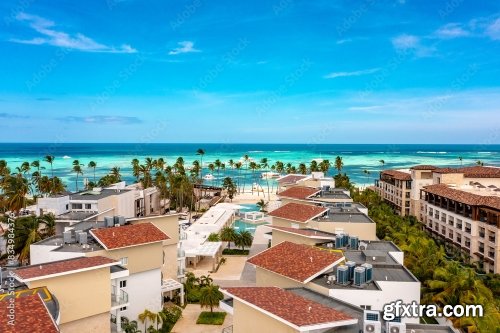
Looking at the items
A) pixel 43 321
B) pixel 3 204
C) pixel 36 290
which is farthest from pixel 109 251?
pixel 3 204

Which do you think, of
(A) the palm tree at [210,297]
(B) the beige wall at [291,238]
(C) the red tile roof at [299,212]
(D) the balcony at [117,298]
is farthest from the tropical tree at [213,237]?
(D) the balcony at [117,298]

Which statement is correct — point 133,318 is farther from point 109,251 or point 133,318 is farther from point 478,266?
point 478,266

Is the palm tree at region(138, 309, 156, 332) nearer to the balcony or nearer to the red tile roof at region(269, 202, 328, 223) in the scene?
the balcony

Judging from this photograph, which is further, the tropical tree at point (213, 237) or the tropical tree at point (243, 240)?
the tropical tree at point (243, 240)

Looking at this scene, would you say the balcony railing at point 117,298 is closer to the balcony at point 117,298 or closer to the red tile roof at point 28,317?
the balcony at point 117,298

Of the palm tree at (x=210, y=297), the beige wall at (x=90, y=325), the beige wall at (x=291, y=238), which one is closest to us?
the beige wall at (x=90, y=325)

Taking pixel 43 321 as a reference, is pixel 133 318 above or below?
below
